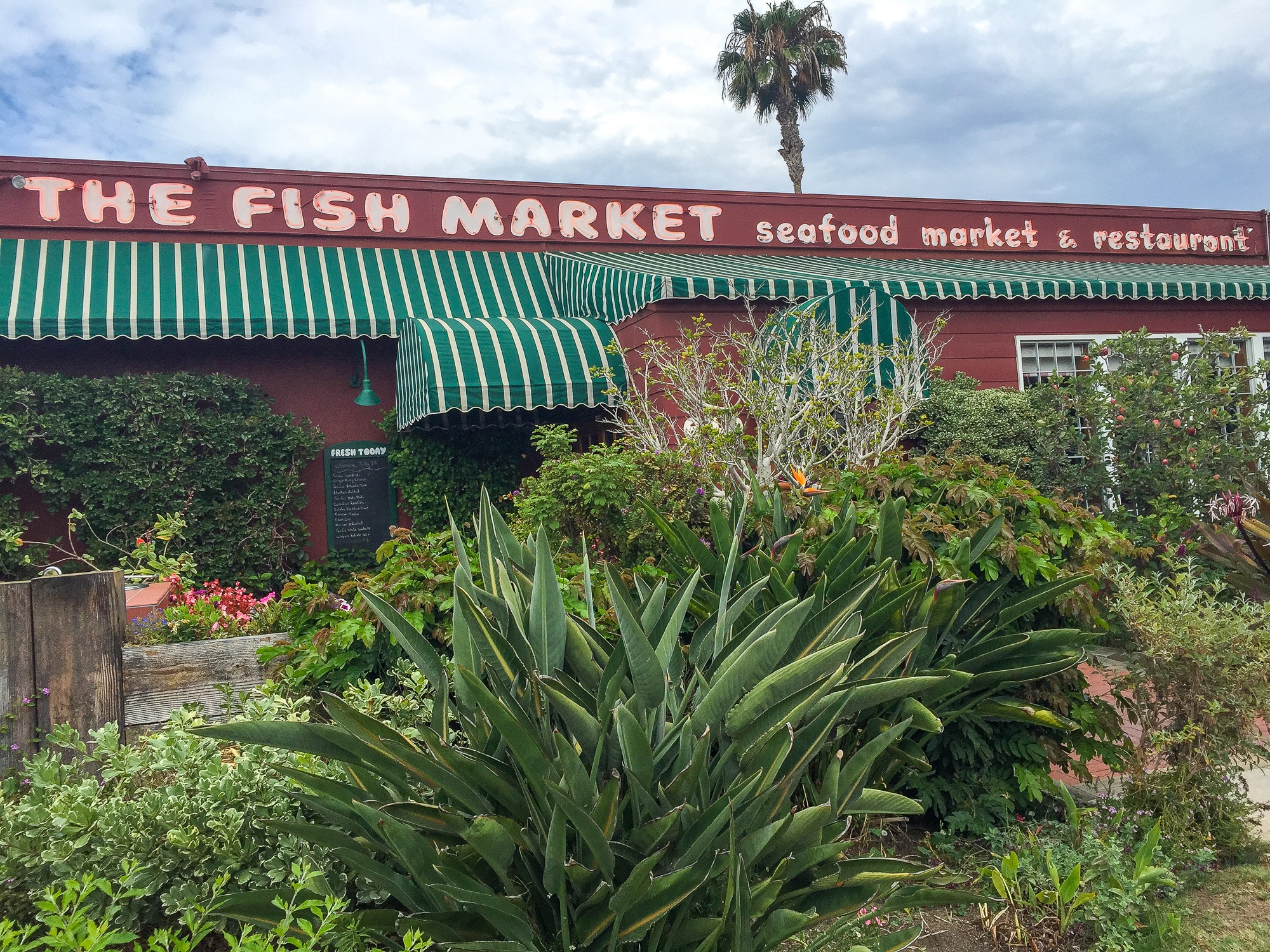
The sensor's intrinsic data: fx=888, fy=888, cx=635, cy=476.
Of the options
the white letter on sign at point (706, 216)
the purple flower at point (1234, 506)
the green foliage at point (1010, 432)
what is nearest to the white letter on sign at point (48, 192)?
the white letter on sign at point (706, 216)

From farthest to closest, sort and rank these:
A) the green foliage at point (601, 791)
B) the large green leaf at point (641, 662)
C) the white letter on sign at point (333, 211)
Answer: the white letter on sign at point (333, 211) < the large green leaf at point (641, 662) < the green foliage at point (601, 791)

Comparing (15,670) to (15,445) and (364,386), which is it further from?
(364,386)

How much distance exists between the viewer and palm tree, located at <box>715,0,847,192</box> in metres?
19.1

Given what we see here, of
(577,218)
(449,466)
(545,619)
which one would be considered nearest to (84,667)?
(545,619)

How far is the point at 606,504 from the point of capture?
14.3ft

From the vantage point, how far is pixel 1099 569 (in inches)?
138

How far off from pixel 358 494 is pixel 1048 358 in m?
8.02

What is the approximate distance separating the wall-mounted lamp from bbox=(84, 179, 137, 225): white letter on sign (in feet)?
9.23

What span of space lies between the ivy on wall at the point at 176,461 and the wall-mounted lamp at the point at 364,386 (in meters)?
0.73

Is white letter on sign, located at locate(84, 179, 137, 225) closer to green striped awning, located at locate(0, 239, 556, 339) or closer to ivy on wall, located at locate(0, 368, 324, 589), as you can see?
green striped awning, located at locate(0, 239, 556, 339)

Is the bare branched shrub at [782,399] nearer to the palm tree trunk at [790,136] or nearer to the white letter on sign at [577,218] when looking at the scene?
the white letter on sign at [577,218]

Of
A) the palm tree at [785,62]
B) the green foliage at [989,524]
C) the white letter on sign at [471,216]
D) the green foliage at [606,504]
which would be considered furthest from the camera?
the palm tree at [785,62]

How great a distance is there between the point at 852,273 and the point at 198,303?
A: 6814 millimetres

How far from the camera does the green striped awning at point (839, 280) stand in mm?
8016
